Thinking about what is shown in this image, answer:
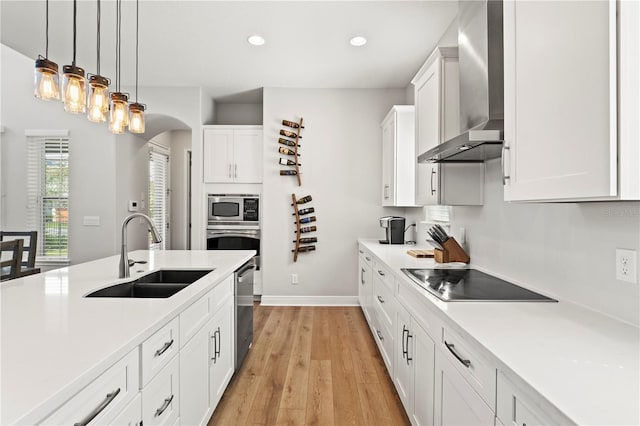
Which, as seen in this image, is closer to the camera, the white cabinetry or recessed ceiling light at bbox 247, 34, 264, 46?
recessed ceiling light at bbox 247, 34, 264, 46

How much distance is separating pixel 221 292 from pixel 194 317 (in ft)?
1.69

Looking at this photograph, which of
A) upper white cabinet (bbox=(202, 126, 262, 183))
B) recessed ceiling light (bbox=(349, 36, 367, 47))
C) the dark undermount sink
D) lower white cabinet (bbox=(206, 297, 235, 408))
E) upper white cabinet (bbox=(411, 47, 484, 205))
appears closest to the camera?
the dark undermount sink

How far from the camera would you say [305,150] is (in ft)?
15.6

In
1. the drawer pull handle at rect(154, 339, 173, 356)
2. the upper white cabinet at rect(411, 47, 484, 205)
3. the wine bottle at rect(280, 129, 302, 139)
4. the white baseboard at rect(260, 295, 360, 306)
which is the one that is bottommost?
the white baseboard at rect(260, 295, 360, 306)

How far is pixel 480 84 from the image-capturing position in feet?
6.59

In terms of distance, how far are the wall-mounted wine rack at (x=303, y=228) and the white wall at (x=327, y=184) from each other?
0.25 ft

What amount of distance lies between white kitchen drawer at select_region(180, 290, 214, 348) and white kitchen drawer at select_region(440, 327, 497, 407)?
43.4 inches

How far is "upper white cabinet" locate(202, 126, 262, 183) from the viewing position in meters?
4.81

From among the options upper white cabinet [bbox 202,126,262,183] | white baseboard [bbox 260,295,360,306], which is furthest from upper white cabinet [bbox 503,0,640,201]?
upper white cabinet [bbox 202,126,262,183]

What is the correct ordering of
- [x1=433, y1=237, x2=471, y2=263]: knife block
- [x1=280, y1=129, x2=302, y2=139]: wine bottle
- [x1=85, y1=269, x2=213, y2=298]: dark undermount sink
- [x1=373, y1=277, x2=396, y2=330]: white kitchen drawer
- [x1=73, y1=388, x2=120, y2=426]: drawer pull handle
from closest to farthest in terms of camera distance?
[x1=73, y1=388, x2=120, y2=426]: drawer pull handle < [x1=85, y1=269, x2=213, y2=298]: dark undermount sink < [x1=373, y1=277, x2=396, y2=330]: white kitchen drawer < [x1=433, y1=237, x2=471, y2=263]: knife block < [x1=280, y1=129, x2=302, y2=139]: wine bottle

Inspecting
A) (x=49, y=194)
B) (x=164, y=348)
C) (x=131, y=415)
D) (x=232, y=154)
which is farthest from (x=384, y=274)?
(x=49, y=194)

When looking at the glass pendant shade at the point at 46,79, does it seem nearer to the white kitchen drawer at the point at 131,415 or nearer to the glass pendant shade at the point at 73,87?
the glass pendant shade at the point at 73,87

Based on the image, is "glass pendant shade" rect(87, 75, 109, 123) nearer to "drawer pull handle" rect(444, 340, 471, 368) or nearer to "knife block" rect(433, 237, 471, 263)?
"drawer pull handle" rect(444, 340, 471, 368)

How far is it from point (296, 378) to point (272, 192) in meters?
2.57
